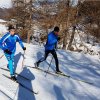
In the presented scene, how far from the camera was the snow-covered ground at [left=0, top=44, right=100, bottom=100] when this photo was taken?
30.3 feet

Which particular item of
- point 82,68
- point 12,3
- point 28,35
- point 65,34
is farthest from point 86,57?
point 12,3

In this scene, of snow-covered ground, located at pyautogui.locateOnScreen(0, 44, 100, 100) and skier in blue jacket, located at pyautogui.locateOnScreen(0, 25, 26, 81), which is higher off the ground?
skier in blue jacket, located at pyautogui.locateOnScreen(0, 25, 26, 81)

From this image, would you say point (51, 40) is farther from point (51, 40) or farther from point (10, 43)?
point (10, 43)

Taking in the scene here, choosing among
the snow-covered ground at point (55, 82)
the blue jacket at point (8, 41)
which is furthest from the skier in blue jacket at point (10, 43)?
the snow-covered ground at point (55, 82)

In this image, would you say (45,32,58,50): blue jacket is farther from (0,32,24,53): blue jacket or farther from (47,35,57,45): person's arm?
(0,32,24,53): blue jacket

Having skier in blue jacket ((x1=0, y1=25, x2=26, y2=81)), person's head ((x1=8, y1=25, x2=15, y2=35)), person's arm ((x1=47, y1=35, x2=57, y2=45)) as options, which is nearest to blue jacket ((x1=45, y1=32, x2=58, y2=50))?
person's arm ((x1=47, y1=35, x2=57, y2=45))

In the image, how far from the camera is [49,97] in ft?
30.5

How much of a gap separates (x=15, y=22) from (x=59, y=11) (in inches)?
211

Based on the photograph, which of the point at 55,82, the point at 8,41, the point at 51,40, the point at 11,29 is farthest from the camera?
the point at 51,40

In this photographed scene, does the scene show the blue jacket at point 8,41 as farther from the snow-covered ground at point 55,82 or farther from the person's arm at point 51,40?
the person's arm at point 51,40

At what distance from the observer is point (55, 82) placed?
440 inches

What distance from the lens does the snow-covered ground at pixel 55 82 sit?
9250 mm

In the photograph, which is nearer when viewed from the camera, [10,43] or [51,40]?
[10,43]

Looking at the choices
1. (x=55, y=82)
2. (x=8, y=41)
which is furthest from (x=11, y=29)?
(x=55, y=82)
